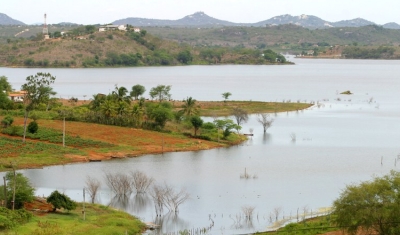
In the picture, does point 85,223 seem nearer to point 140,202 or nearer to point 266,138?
point 140,202

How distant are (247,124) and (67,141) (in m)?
27.1

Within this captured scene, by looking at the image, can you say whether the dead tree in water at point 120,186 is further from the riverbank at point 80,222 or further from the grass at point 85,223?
the grass at point 85,223

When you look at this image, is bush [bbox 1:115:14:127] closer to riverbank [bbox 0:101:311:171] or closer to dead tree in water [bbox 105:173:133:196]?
riverbank [bbox 0:101:311:171]

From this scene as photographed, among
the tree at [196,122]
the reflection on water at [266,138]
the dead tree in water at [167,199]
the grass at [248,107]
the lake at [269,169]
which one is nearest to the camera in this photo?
the dead tree in water at [167,199]

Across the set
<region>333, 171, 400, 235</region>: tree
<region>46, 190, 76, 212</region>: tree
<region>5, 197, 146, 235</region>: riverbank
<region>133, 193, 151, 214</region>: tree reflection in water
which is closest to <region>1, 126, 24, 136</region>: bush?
<region>133, 193, 151, 214</region>: tree reflection in water

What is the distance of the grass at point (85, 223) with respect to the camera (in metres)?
32.4

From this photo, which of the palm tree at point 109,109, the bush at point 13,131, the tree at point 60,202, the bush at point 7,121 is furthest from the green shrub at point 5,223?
the palm tree at point 109,109

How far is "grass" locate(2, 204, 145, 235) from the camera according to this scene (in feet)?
106

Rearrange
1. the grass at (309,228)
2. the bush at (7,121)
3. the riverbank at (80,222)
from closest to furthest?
the riverbank at (80,222)
the grass at (309,228)
the bush at (7,121)

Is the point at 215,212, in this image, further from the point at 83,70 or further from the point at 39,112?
the point at 83,70

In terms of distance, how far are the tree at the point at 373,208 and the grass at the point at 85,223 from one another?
1023cm

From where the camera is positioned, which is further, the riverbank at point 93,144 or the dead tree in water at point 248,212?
the riverbank at point 93,144

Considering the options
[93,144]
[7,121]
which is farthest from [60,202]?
[7,121]

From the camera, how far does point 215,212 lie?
40.1 metres
